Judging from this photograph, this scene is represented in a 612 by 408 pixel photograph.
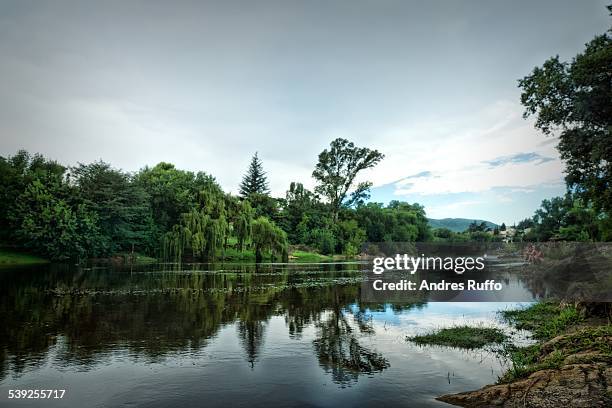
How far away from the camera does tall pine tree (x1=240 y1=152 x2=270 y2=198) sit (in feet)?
341

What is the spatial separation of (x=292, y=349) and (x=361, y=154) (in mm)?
70837

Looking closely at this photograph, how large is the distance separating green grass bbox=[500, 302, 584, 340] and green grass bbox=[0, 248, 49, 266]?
50589mm

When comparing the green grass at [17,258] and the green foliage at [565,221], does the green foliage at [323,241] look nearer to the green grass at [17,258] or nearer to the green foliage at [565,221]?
the green foliage at [565,221]

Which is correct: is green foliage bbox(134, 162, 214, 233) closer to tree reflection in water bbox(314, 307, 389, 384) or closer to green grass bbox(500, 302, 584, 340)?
tree reflection in water bbox(314, 307, 389, 384)

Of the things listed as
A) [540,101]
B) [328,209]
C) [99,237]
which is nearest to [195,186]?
[99,237]

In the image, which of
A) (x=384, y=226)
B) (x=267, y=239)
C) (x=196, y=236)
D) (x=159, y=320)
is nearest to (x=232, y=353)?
(x=159, y=320)

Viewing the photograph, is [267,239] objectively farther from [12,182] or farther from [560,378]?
[560,378]

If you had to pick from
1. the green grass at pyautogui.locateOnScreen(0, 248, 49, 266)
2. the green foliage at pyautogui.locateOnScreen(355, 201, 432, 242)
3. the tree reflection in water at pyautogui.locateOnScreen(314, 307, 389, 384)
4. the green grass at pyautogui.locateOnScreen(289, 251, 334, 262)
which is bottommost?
the tree reflection in water at pyautogui.locateOnScreen(314, 307, 389, 384)

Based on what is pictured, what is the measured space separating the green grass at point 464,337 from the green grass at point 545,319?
3.99ft

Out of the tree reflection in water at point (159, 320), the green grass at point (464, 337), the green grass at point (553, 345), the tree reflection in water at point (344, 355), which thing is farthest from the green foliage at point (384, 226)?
the tree reflection in water at point (344, 355)

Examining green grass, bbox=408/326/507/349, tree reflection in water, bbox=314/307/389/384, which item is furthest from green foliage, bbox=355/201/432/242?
tree reflection in water, bbox=314/307/389/384

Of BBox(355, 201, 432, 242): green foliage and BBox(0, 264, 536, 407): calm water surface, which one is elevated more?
BBox(355, 201, 432, 242): green foliage

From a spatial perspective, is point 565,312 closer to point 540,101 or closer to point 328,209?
point 540,101

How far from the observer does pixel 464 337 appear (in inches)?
493
